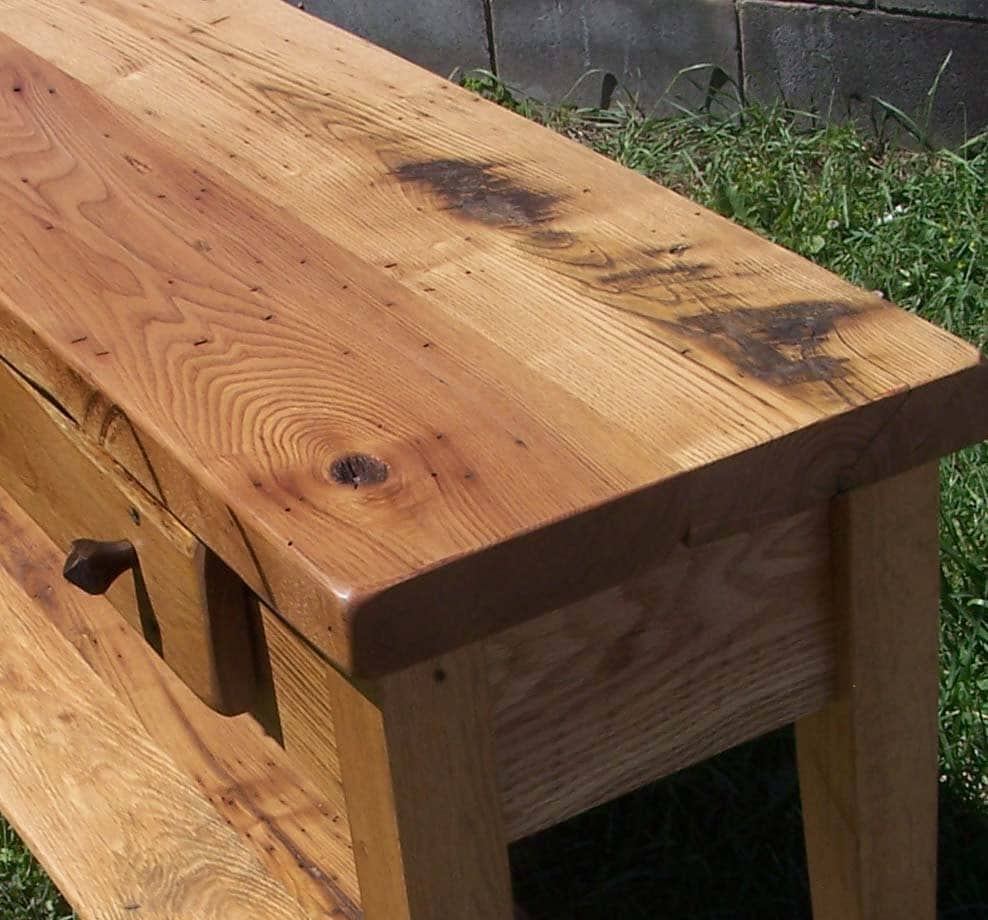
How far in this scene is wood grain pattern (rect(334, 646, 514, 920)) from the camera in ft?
4.00

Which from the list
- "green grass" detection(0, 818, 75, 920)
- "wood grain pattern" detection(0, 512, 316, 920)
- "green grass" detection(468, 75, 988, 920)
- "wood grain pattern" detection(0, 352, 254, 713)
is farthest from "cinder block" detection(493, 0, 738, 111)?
"wood grain pattern" detection(0, 352, 254, 713)

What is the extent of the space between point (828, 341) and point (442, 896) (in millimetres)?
484

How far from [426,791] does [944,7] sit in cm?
213

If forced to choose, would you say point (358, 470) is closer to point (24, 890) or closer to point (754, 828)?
point (754, 828)

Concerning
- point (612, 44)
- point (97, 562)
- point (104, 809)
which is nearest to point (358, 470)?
point (97, 562)

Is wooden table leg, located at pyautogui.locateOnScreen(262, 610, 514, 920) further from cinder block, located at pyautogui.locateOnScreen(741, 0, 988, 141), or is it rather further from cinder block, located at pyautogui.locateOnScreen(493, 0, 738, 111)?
cinder block, located at pyautogui.locateOnScreen(493, 0, 738, 111)

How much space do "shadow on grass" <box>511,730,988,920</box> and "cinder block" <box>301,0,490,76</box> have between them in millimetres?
1961

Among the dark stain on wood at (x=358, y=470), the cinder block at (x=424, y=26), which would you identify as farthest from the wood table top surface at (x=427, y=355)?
the cinder block at (x=424, y=26)

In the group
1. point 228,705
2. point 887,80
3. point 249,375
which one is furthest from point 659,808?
point 887,80

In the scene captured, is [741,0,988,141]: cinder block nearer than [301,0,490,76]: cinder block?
Yes

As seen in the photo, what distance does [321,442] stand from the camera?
1.24m

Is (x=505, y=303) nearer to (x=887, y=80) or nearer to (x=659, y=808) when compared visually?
(x=659, y=808)

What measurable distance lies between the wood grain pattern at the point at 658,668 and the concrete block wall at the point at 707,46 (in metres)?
1.83

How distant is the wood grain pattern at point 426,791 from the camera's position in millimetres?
1219
